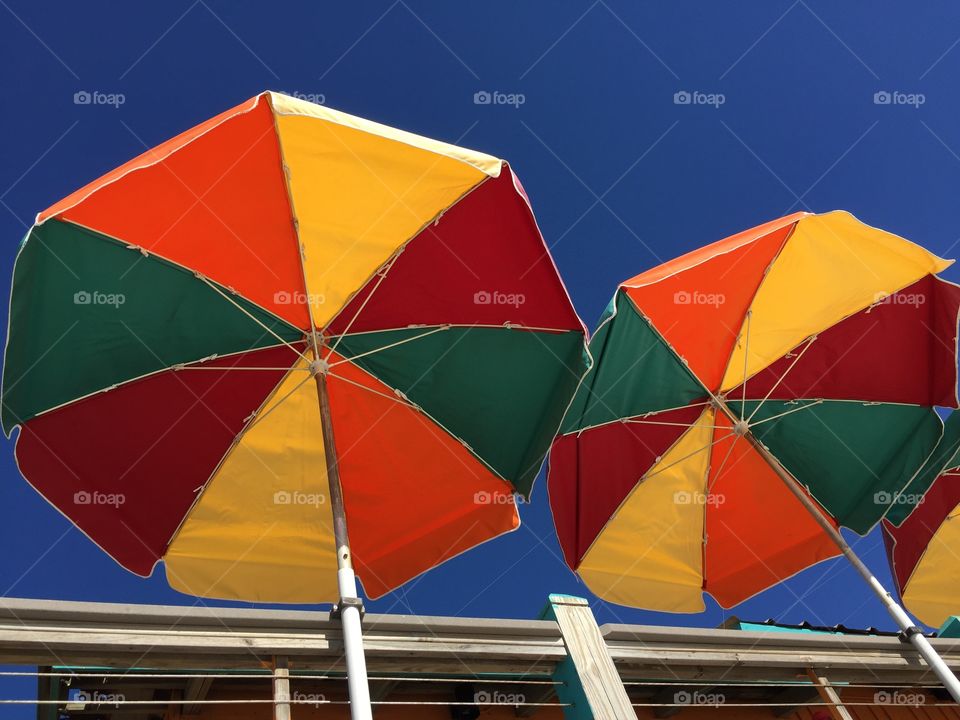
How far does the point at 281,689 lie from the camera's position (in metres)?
3.12

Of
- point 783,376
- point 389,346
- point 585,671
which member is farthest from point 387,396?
point 783,376

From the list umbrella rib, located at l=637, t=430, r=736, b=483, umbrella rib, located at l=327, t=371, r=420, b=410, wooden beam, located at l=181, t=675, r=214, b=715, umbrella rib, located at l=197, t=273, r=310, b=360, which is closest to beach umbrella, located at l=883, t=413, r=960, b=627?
umbrella rib, located at l=637, t=430, r=736, b=483

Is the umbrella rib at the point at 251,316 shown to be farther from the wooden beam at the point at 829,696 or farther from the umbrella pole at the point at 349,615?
the wooden beam at the point at 829,696

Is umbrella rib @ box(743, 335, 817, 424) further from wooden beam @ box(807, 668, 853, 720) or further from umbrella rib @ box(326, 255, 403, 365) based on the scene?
umbrella rib @ box(326, 255, 403, 365)

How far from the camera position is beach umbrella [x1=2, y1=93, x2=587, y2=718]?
420 centimetres

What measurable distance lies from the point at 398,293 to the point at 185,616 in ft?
7.53

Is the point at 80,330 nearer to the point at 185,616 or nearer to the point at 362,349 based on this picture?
the point at 362,349

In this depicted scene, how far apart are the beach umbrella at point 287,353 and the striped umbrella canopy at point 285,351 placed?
12 millimetres

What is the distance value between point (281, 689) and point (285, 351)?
93.2 inches

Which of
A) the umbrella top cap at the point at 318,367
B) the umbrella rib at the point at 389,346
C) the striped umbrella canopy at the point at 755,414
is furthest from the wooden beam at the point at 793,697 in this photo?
the umbrella top cap at the point at 318,367

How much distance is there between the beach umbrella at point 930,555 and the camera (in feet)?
21.8

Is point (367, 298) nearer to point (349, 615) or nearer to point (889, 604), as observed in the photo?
point (349, 615)

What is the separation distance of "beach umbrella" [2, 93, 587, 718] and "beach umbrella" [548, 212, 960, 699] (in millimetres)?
1020

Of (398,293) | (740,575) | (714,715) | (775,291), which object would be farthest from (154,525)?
(775,291)
